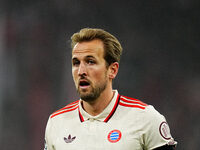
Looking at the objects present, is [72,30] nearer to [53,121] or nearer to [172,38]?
[172,38]

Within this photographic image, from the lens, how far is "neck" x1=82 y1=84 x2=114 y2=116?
207 cm

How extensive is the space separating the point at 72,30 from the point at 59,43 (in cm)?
29

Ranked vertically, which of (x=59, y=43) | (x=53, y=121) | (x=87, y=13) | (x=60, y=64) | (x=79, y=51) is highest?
(x=87, y=13)

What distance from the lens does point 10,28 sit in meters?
5.54

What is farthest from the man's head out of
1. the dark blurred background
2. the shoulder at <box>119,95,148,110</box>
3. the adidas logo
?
the dark blurred background

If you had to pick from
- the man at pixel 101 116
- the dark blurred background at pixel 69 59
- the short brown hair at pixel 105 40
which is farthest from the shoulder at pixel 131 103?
the dark blurred background at pixel 69 59

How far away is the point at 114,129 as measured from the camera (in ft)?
6.56

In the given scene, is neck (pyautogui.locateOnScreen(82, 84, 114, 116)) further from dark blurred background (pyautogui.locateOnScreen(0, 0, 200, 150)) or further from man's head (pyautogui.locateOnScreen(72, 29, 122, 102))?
dark blurred background (pyautogui.locateOnScreen(0, 0, 200, 150))

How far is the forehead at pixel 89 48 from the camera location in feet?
6.64

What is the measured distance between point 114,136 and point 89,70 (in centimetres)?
40

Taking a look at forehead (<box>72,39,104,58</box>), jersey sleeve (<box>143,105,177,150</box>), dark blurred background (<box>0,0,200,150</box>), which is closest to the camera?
jersey sleeve (<box>143,105,177,150</box>)

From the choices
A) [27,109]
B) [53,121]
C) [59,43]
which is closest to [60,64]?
[59,43]

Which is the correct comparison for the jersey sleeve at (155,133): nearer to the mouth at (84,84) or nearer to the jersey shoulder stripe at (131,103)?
the jersey shoulder stripe at (131,103)

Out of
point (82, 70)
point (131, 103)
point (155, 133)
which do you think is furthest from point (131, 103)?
point (82, 70)
